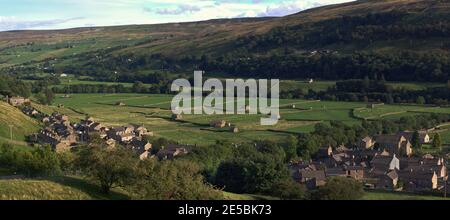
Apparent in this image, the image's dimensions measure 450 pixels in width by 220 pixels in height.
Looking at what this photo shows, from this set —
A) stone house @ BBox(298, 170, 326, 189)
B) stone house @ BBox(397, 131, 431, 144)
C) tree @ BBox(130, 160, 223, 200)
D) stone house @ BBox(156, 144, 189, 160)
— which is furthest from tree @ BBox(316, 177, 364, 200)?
stone house @ BBox(397, 131, 431, 144)

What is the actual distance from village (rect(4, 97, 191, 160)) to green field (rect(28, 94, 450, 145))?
131 inches

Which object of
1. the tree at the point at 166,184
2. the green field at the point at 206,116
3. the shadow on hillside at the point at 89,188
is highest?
the tree at the point at 166,184

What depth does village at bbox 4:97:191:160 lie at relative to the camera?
52.6 meters

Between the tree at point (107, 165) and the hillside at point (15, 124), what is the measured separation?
79.5 feet

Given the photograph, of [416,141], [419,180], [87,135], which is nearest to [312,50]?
[416,141]

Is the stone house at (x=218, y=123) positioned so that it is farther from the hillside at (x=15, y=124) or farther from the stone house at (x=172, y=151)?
the hillside at (x=15, y=124)

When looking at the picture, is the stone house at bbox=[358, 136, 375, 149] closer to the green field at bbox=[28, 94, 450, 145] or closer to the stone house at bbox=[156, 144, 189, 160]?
the green field at bbox=[28, 94, 450, 145]

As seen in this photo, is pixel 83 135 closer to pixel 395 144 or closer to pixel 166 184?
pixel 395 144

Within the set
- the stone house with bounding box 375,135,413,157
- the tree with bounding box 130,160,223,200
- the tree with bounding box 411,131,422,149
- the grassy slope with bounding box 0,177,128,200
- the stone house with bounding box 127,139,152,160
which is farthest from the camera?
the tree with bounding box 411,131,422,149

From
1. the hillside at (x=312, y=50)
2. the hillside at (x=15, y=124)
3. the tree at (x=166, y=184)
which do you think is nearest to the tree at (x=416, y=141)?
the hillside at (x=312, y=50)

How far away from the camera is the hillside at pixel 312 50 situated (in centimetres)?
11088

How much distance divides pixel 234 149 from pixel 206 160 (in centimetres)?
438
